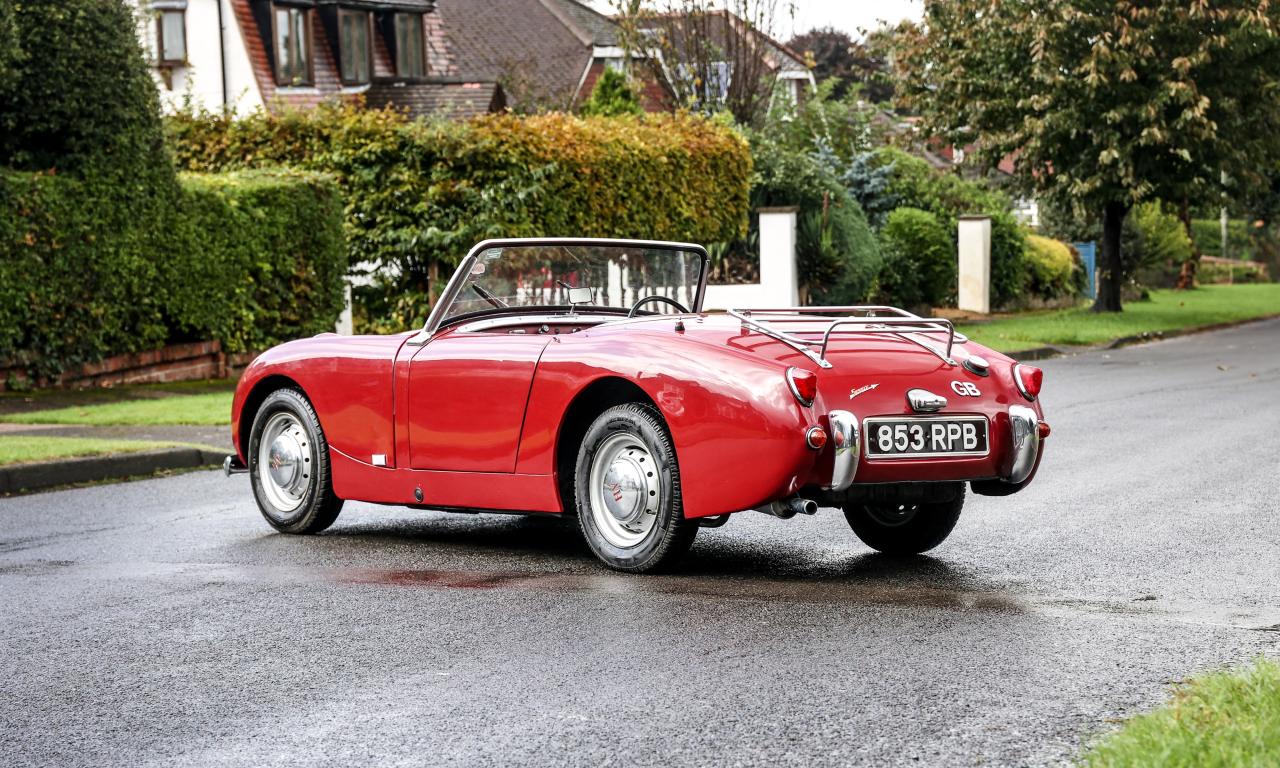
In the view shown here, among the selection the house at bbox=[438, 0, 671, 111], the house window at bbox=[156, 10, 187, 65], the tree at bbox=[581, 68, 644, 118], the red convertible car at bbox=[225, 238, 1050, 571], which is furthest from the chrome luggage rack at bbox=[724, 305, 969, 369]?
the house at bbox=[438, 0, 671, 111]

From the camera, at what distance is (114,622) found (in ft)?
20.9

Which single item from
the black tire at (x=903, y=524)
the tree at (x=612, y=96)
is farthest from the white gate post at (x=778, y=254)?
the black tire at (x=903, y=524)

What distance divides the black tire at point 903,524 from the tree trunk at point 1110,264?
26.8m

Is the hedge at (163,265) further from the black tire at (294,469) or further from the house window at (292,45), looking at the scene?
the house window at (292,45)

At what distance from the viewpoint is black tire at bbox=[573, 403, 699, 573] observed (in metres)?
6.88

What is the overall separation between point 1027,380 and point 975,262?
91.3ft

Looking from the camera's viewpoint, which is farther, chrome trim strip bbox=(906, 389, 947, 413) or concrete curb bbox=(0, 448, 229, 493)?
concrete curb bbox=(0, 448, 229, 493)

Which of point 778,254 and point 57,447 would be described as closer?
point 57,447

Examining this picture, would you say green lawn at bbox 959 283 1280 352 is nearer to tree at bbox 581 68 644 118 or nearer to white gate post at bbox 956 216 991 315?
white gate post at bbox 956 216 991 315

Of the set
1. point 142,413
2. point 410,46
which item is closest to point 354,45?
point 410,46

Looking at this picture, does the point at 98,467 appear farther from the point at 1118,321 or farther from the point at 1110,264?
the point at 1110,264

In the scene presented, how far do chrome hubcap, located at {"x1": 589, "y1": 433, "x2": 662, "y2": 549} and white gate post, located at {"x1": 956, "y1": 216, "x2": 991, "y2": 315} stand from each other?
27958 millimetres

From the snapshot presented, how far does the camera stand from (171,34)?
40.2 metres

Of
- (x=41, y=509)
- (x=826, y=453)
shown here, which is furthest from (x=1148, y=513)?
(x=41, y=509)
